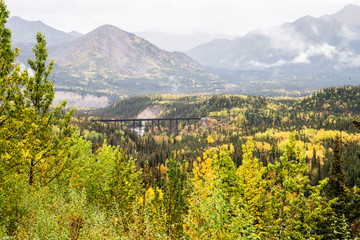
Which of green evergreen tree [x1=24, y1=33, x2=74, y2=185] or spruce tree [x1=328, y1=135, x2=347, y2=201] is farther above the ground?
green evergreen tree [x1=24, y1=33, x2=74, y2=185]

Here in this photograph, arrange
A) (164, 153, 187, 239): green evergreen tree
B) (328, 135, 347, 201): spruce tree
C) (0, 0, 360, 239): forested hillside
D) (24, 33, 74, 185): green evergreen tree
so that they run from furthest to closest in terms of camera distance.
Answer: (328, 135, 347, 201): spruce tree, (164, 153, 187, 239): green evergreen tree, (24, 33, 74, 185): green evergreen tree, (0, 0, 360, 239): forested hillside

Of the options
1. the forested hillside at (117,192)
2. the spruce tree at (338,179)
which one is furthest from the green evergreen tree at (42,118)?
the spruce tree at (338,179)

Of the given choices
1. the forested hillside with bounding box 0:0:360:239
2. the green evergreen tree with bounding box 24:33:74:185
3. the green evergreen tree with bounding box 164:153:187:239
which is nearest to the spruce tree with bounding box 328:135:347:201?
the forested hillside with bounding box 0:0:360:239

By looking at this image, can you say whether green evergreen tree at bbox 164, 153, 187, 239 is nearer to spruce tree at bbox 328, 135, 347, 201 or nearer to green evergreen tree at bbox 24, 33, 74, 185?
green evergreen tree at bbox 24, 33, 74, 185

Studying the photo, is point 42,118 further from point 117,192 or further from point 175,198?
point 175,198

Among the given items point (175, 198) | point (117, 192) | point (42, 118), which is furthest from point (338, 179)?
point (42, 118)

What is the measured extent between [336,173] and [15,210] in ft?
116

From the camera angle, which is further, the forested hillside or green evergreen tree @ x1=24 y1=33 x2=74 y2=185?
green evergreen tree @ x1=24 y1=33 x2=74 y2=185

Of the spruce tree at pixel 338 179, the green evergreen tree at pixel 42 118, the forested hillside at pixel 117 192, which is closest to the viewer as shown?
the forested hillside at pixel 117 192

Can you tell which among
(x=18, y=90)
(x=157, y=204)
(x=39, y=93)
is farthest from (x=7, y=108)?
(x=157, y=204)

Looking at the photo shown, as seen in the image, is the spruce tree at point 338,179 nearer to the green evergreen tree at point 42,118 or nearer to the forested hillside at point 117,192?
the forested hillside at point 117,192

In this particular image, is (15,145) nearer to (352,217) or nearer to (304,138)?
(352,217)

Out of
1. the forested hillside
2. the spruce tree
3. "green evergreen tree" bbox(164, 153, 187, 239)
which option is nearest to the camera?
the forested hillside

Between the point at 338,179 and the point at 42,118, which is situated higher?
the point at 42,118
